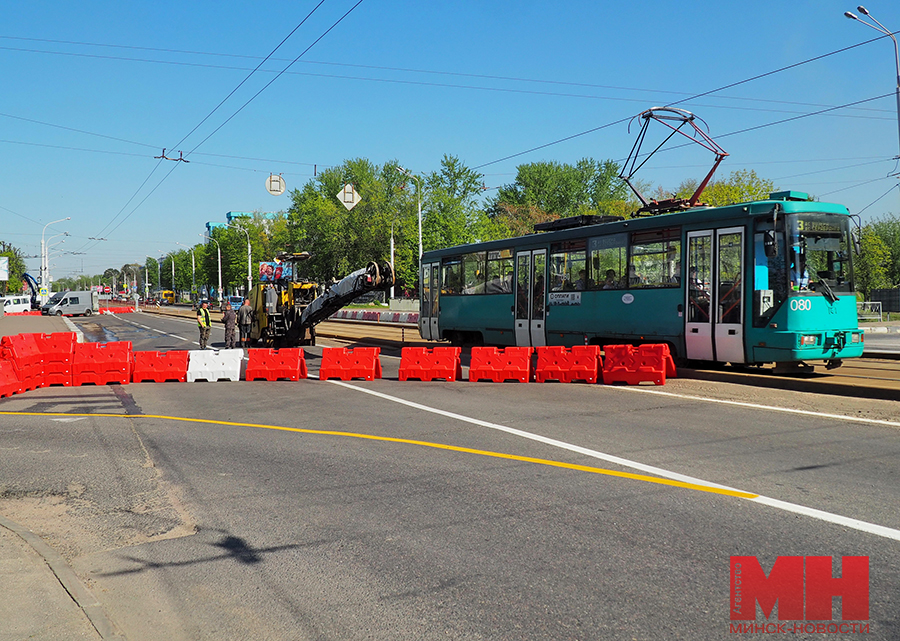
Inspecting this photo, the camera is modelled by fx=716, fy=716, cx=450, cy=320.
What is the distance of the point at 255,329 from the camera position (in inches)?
954

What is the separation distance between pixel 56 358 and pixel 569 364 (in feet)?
35.6

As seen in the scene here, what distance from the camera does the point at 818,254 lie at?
12.9 metres

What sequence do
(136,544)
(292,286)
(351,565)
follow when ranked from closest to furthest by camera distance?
(351,565) < (136,544) < (292,286)

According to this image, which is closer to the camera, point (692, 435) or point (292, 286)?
point (692, 435)

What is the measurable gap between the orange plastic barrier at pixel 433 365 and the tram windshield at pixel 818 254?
675 cm

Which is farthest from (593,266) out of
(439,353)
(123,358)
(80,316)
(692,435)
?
(80,316)

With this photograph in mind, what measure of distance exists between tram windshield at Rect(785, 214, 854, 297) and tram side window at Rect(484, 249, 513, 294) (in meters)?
8.06

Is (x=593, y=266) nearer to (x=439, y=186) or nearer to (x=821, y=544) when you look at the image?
(x=821, y=544)

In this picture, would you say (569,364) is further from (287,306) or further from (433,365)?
(287,306)

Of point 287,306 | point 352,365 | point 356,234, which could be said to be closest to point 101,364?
point 352,365

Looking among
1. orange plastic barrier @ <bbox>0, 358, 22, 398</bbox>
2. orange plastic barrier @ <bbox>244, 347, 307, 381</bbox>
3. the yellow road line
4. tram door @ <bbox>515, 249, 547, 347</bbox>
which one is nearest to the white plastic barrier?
orange plastic barrier @ <bbox>244, 347, 307, 381</bbox>

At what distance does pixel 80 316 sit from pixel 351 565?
69.7 meters

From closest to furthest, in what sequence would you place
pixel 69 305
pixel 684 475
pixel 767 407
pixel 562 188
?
pixel 684 475
pixel 767 407
pixel 69 305
pixel 562 188

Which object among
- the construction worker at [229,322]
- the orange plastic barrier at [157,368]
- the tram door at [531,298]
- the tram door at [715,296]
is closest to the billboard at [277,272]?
the construction worker at [229,322]
